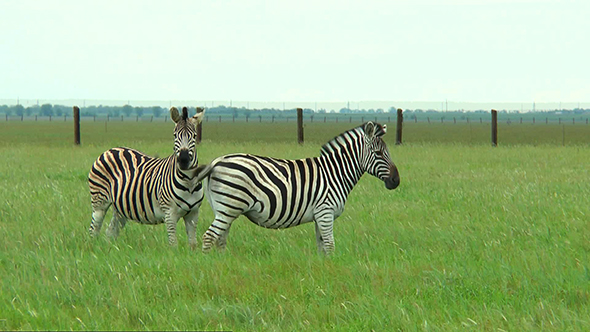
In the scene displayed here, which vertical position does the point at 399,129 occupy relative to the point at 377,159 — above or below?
above

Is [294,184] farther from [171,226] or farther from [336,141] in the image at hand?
[171,226]

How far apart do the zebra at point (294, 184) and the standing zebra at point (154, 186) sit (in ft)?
0.79

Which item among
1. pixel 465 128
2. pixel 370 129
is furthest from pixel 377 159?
pixel 465 128

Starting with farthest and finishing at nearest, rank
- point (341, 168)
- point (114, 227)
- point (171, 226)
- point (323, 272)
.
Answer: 1. point (114, 227)
2. point (341, 168)
3. point (171, 226)
4. point (323, 272)

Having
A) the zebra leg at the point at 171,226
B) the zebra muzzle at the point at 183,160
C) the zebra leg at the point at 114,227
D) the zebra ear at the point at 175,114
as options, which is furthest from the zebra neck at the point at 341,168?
the zebra leg at the point at 114,227

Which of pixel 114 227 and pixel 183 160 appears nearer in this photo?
pixel 183 160

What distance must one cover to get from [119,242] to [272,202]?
92.6 inches

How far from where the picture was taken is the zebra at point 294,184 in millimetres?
6996

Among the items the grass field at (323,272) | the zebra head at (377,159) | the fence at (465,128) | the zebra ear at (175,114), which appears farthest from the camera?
the fence at (465,128)

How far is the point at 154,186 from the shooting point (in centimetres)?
765

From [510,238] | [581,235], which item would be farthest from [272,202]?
[581,235]

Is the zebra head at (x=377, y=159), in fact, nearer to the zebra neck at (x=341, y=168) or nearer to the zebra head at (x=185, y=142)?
the zebra neck at (x=341, y=168)

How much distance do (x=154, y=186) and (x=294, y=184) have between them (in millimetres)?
1695

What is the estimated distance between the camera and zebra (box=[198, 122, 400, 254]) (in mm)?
6996
